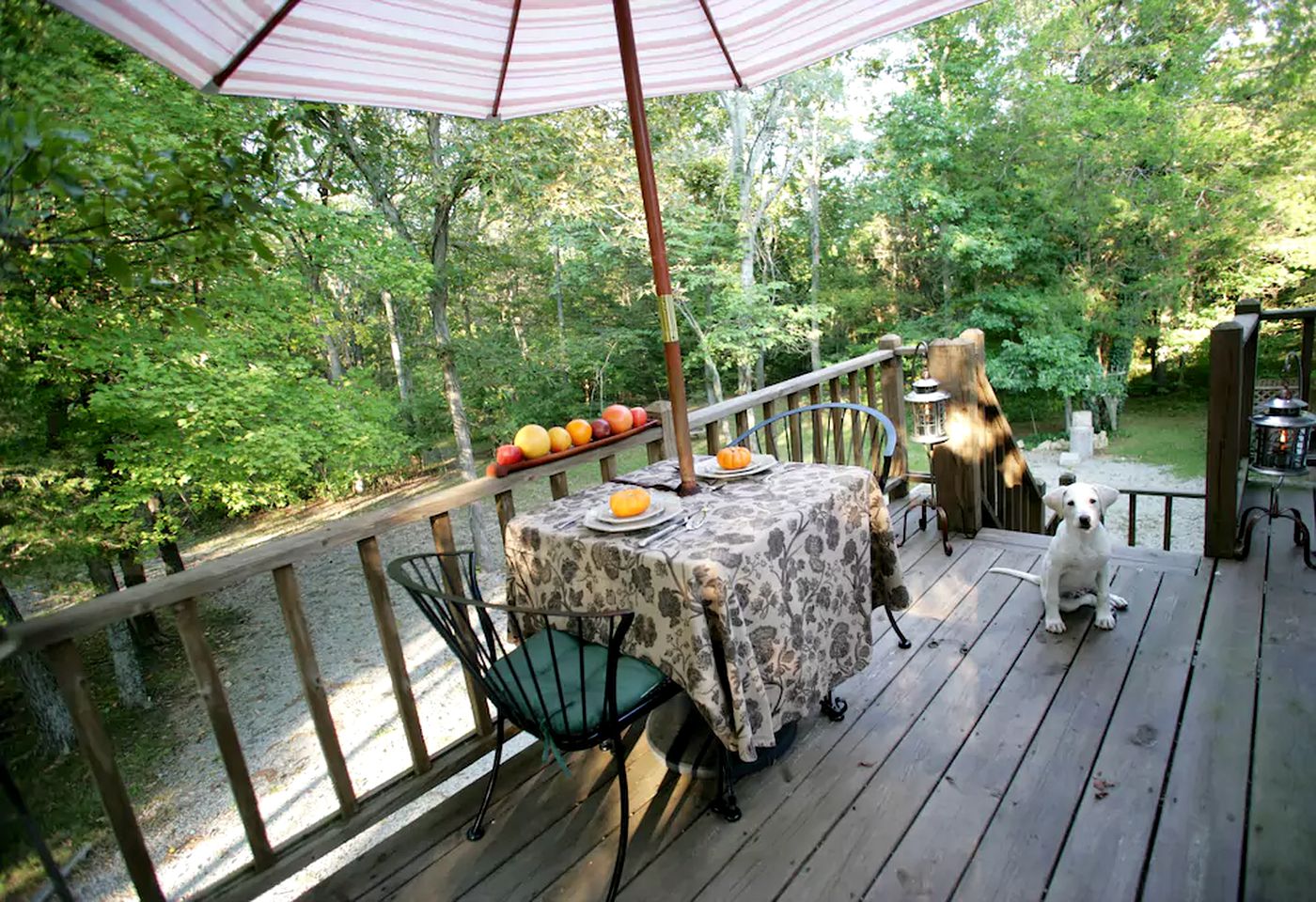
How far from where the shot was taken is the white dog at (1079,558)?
217 cm

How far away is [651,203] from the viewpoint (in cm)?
160

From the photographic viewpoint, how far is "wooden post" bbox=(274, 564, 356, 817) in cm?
157

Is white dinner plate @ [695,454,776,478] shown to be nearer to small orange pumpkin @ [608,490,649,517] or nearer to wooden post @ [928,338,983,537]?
small orange pumpkin @ [608,490,649,517]

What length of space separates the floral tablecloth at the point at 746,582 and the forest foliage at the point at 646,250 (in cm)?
140

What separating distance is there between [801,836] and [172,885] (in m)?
5.83

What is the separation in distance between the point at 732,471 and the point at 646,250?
440 inches

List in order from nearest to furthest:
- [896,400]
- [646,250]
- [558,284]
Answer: [896,400], [646,250], [558,284]

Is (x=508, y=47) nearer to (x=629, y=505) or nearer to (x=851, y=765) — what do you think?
(x=629, y=505)

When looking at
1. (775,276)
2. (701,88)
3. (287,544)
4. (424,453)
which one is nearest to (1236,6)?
(775,276)

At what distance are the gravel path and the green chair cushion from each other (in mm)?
2866

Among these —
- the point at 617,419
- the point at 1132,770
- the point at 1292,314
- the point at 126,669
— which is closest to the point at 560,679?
the point at 617,419

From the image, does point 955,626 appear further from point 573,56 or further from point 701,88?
point 573,56

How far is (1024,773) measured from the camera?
5.49ft

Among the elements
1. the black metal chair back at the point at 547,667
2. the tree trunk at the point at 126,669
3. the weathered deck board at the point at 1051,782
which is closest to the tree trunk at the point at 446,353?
the tree trunk at the point at 126,669
